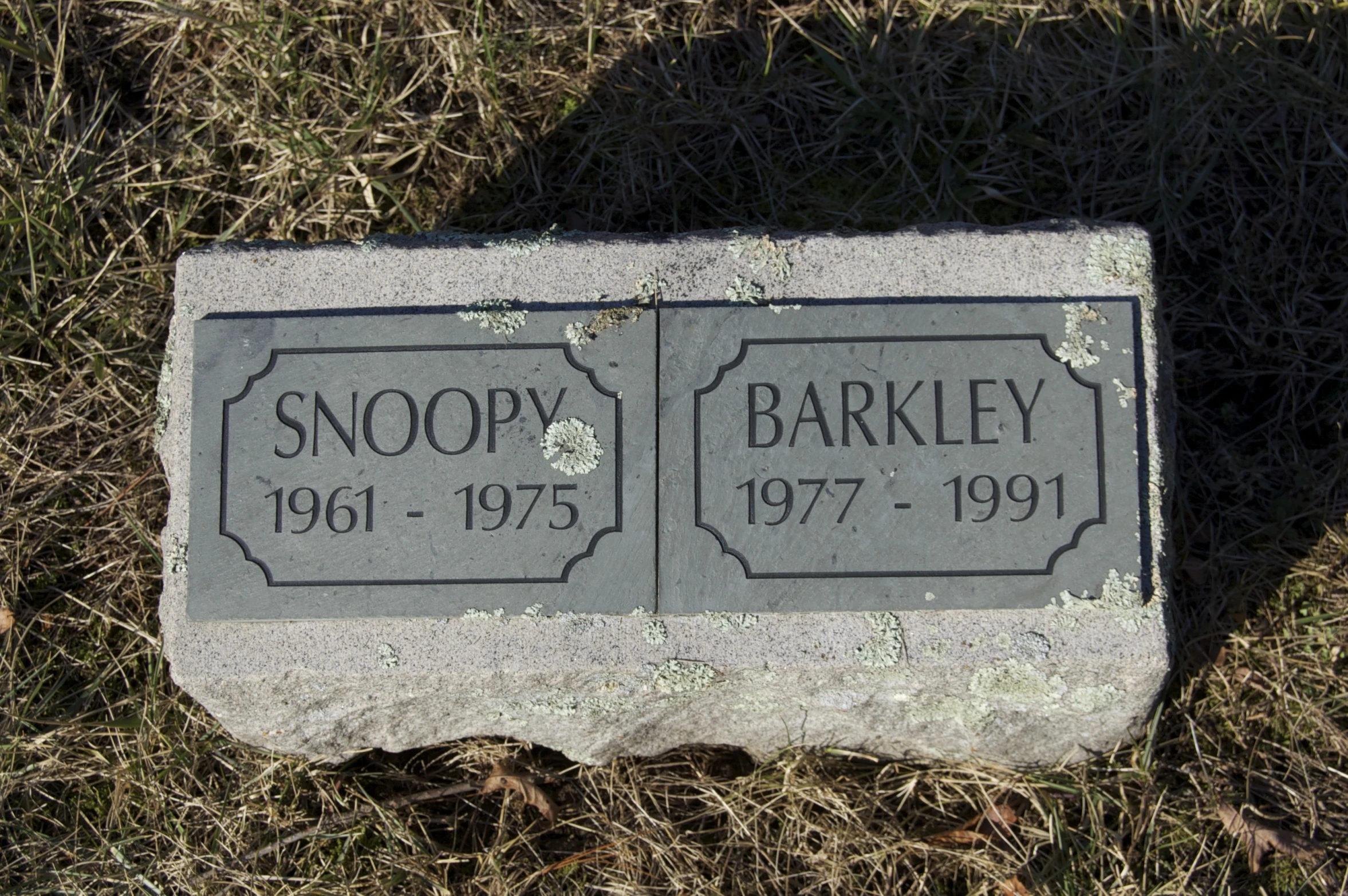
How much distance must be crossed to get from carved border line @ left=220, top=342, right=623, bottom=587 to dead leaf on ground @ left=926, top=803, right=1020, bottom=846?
3.97 feet

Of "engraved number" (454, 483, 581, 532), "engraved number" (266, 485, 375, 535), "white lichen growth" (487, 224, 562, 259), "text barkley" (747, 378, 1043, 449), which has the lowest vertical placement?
"engraved number" (266, 485, 375, 535)

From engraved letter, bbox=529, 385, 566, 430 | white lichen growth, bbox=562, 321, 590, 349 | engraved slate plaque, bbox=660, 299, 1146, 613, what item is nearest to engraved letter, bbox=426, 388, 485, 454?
engraved letter, bbox=529, 385, 566, 430

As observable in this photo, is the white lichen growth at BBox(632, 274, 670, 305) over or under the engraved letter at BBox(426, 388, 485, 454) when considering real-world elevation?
over

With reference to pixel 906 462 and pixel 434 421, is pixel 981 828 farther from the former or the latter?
pixel 434 421

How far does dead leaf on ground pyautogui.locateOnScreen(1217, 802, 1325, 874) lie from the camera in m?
2.46

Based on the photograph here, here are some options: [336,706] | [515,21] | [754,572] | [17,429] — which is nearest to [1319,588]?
[754,572]

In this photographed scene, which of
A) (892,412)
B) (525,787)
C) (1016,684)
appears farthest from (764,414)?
(525,787)

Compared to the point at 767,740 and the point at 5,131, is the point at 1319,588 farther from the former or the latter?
the point at 5,131

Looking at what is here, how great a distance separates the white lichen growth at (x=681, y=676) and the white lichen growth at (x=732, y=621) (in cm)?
9

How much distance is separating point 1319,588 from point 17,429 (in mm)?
3516

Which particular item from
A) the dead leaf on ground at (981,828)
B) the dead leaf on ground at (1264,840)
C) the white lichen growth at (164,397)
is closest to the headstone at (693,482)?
the white lichen growth at (164,397)

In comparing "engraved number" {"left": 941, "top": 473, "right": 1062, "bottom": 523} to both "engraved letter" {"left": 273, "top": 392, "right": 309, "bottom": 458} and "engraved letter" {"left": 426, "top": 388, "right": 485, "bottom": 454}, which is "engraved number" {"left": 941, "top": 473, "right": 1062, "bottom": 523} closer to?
"engraved letter" {"left": 426, "top": 388, "right": 485, "bottom": 454}

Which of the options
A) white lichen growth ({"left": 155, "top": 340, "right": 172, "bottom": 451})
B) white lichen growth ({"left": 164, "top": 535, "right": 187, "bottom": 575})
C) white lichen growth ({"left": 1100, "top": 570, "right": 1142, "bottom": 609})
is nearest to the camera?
white lichen growth ({"left": 1100, "top": 570, "right": 1142, "bottom": 609})

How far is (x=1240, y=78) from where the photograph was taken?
2830 mm
